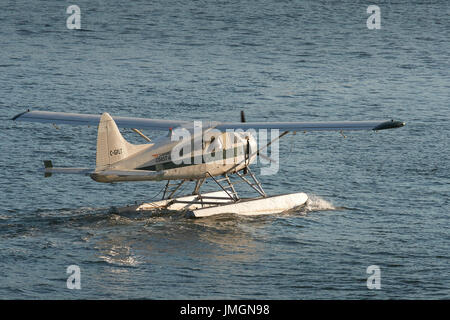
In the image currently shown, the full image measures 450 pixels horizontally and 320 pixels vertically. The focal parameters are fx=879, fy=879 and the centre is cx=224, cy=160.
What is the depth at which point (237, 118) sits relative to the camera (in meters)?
42.9

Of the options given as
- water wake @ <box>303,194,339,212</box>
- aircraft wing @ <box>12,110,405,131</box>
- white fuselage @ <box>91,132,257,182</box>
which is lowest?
water wake @ <box>303,194,339,212</box>

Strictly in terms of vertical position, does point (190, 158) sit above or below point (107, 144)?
below

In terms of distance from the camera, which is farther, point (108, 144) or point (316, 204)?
point (316, 204)

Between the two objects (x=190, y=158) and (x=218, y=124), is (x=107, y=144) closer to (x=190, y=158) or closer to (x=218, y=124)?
(x=190, y=158)

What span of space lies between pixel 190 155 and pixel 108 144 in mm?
3398

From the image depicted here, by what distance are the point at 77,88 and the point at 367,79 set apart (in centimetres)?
1901

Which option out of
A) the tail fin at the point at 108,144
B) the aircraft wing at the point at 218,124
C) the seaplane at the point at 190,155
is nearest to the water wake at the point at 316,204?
the seaplane at the point at 190,155

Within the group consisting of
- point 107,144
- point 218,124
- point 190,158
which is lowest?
point 190,158

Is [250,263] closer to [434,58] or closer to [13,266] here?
[13,266]

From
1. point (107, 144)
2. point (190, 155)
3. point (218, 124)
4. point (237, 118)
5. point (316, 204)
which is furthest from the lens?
point (237, 118)

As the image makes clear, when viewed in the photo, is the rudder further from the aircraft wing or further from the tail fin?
the aircraft wing

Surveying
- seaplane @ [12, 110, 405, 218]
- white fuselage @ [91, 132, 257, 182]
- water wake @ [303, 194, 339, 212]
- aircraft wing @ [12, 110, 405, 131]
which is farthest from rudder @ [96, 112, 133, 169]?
water wake @ [303, 194, 339, 212]

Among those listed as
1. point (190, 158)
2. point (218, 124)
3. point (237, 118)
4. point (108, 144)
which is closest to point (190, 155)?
point (190, 158)

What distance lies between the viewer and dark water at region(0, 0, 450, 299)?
77.0 ft
